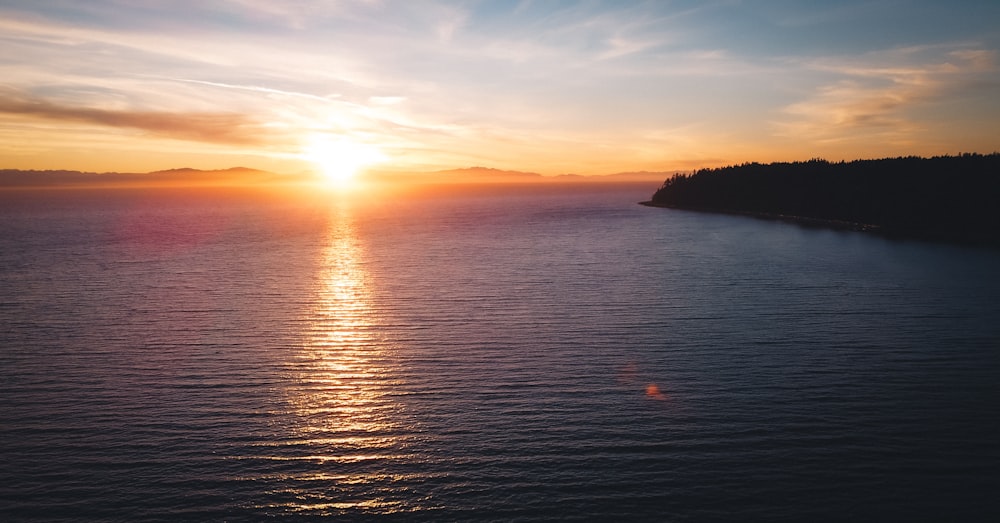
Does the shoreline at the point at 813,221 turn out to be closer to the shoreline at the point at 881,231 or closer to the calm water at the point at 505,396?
the shoreline at the point at 881,231

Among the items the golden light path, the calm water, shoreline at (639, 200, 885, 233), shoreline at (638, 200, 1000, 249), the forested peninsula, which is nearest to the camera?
the calm water

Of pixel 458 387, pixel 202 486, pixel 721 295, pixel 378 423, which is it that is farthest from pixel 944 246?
pixel 202 486

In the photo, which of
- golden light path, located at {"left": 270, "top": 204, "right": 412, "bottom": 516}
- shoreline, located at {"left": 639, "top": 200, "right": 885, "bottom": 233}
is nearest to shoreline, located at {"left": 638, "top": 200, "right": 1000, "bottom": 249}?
shoreline, located at {"left": 639, "top": 200, "right": 885, "bottom": 233}

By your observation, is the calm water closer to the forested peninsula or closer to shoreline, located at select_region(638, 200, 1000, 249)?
shoreline, located at select_region(638, 200, 1000, 249)

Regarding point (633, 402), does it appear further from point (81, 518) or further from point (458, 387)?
point (81, 518)

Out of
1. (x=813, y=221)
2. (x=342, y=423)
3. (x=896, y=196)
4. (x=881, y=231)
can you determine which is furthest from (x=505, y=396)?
(x=813, y=221)
